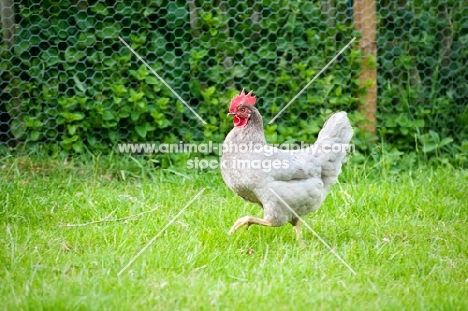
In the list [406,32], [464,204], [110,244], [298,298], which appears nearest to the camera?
[298,298]

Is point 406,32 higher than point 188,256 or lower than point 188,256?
higher

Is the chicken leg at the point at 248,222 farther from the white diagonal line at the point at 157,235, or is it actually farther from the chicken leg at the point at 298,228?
the white diagonal line at the point at 157,235

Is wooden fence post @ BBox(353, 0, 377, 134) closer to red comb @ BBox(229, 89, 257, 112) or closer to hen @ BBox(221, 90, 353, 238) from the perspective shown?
hen @ BBox(221, 90, 353, 238)

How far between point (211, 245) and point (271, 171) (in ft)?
1.54

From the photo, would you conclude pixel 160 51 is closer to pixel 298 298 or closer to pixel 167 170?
pixel 167 170

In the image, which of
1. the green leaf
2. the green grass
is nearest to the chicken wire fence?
the green leaf

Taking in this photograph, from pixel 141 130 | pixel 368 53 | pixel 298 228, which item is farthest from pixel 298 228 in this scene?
pixel 368 53

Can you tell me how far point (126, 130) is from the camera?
5.09 metres

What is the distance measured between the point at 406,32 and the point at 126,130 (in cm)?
223

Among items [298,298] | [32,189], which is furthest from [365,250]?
[32,189]

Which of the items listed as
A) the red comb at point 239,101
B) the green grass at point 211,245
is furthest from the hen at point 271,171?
the green grass at point 211,245

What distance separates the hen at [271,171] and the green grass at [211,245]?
0.20 metres

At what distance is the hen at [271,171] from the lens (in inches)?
135

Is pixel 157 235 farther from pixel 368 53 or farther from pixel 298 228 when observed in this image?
pixel 368 53
